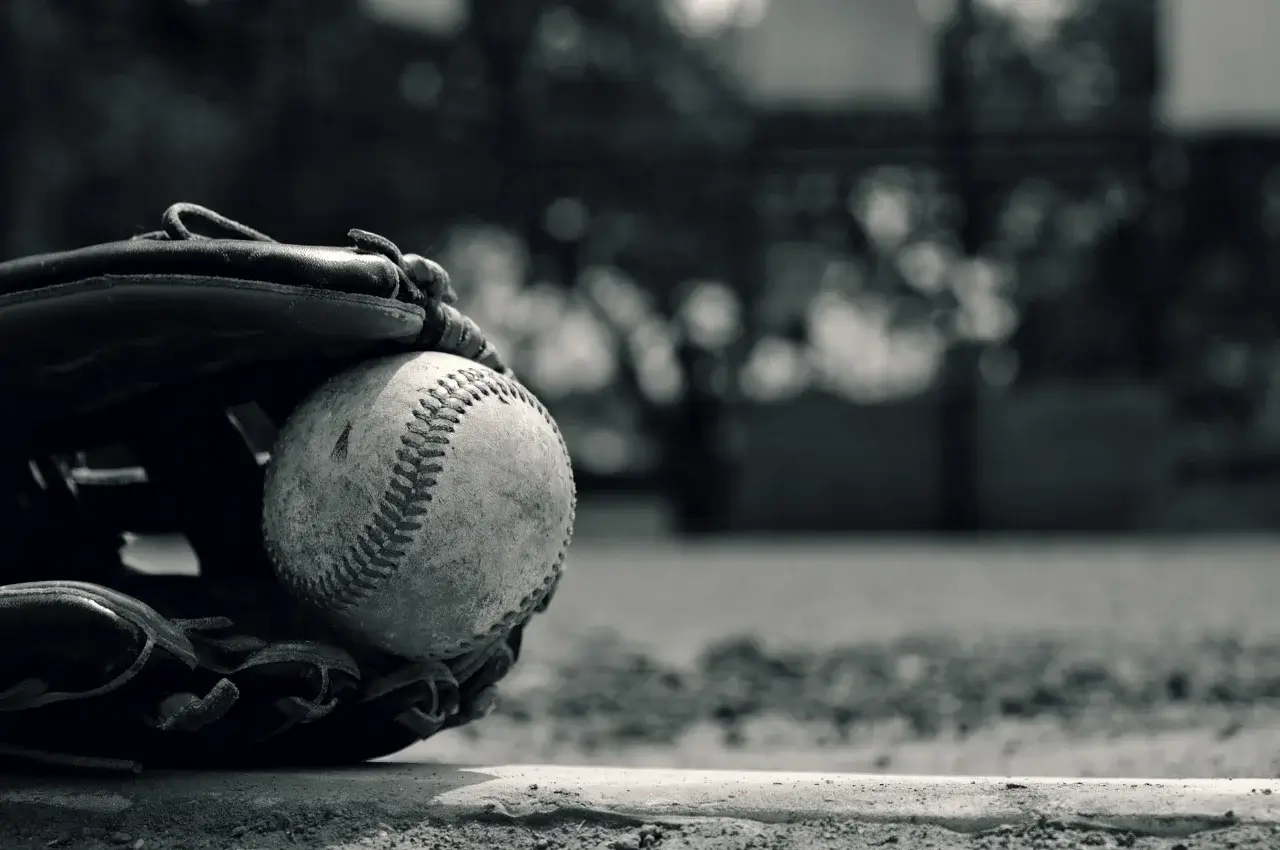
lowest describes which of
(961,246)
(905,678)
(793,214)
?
(905,678)

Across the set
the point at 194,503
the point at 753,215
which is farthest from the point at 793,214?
the point at 194,503

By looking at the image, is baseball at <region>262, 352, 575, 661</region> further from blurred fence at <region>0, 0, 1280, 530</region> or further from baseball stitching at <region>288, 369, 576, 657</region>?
blurred fence at <region>0, 0, 1280, 530</region>

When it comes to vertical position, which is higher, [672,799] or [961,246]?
[961,246]

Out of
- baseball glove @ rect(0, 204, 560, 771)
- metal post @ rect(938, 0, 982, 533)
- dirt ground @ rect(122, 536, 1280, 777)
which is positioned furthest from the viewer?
metal post @ rect(938, 0, 982, 533)

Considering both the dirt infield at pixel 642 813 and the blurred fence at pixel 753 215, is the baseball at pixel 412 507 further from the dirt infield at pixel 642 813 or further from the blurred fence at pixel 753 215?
the blurred fence at pixel 753 215

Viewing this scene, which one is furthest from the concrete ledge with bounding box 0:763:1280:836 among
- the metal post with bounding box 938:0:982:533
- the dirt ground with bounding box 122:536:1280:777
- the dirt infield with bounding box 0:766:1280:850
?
the metal post with bounding box 938:0:982:533

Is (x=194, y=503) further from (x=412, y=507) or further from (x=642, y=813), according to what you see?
(x=642, y=813)

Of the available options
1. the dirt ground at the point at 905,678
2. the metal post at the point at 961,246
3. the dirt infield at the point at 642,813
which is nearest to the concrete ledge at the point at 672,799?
the dirt infield at the point at 642,813
